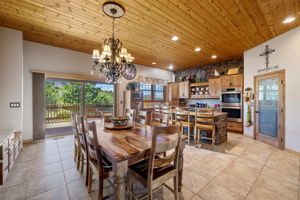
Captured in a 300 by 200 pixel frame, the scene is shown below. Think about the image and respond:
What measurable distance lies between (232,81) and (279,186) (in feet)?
12.1

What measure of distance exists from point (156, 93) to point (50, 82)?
174 inches

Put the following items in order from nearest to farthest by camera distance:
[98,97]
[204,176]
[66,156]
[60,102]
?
[204,176] → [66,156] → [60,102] → [98,97]

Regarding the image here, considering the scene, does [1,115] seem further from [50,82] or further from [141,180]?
[141,180]

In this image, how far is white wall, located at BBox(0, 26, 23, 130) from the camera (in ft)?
9.20

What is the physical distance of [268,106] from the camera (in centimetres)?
354

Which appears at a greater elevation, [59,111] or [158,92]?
[158,92]

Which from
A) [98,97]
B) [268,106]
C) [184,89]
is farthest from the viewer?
[184,89]

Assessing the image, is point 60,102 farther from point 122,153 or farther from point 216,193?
point 216,193

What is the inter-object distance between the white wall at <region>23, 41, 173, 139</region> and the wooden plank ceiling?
10.9 inches

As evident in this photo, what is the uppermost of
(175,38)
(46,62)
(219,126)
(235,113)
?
(175,38)

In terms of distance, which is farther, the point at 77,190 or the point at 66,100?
the point at 66,100

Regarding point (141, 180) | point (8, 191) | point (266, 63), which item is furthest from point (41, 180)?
point (266, 63)

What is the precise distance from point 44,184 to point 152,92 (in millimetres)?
5046

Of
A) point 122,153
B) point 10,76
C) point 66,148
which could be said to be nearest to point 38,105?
point 10,76
